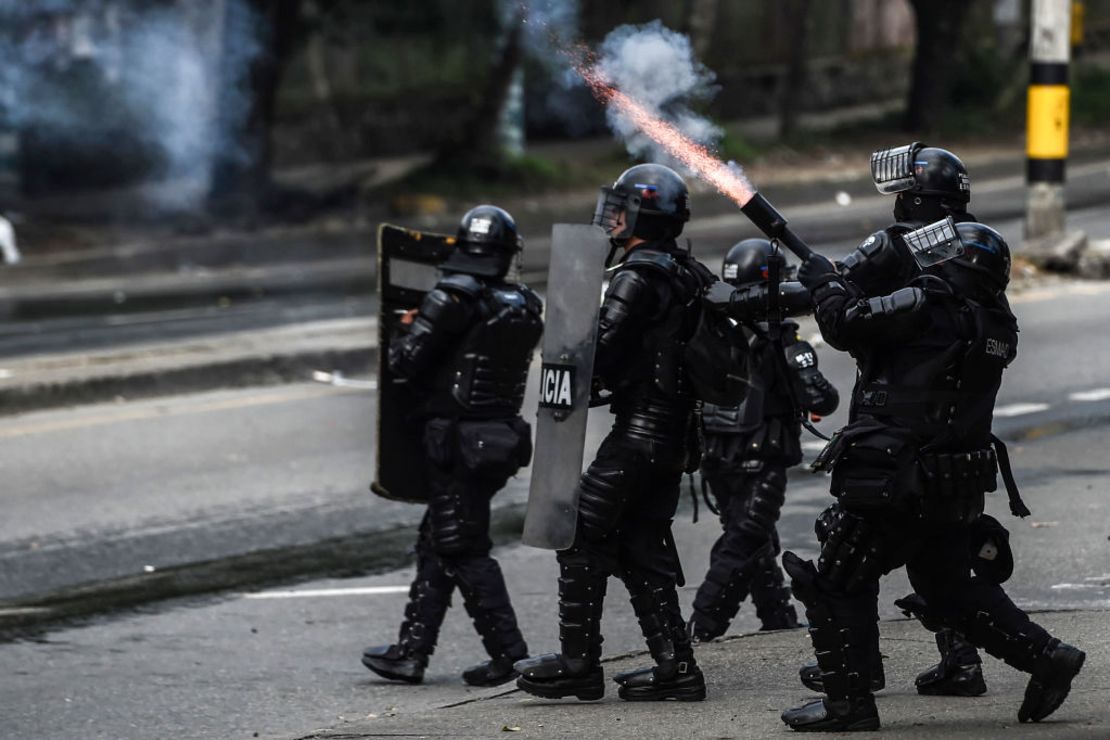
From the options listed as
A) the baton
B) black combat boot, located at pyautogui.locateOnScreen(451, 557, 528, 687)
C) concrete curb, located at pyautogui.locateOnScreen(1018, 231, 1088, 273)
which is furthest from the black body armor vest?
concrete curb, located at pyautogui.locateOnScreen(1018, 231, 1088, 273)

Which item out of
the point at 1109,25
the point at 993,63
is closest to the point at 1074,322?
the point at 993,63

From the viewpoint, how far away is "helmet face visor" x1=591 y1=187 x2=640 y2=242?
651cm

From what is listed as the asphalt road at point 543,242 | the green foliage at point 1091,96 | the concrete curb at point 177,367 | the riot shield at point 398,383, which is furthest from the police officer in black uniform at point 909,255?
the green foliage at point 1091,96

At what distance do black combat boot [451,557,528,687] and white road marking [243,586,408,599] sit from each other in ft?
4.27

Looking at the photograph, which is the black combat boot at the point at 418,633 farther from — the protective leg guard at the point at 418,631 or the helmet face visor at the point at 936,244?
the helmet face visor at the point at 936,244

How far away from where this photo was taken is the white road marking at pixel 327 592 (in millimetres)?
8586

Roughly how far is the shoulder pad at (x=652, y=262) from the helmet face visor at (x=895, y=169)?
0.76 meters

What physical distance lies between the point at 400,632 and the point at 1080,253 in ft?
37.0

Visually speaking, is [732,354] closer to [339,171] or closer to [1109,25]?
[339,171]

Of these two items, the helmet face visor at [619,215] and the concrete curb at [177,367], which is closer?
the helmet face visor at [619,215]

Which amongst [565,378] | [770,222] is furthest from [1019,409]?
[770,222]

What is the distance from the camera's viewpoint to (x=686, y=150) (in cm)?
638

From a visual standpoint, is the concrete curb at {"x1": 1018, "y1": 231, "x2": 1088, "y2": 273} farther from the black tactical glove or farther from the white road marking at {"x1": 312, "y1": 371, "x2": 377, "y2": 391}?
the black tactical glove

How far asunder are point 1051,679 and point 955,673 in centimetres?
62
